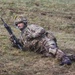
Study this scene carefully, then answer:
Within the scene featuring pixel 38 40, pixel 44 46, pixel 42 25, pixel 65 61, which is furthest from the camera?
pixel 42 25

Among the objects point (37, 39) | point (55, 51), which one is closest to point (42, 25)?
point (37, 39)

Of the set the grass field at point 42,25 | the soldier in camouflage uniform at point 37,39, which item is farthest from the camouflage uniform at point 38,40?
the grass field at point 42,25

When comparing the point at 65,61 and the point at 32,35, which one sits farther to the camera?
the point at 32,35

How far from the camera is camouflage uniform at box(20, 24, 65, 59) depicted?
927 cm

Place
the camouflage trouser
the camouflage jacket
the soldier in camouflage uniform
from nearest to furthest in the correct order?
1. the camouflage trouser
2. the soldier in camouflage uniform
3. the camouflage jacket

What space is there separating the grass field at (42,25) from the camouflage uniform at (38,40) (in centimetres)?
18

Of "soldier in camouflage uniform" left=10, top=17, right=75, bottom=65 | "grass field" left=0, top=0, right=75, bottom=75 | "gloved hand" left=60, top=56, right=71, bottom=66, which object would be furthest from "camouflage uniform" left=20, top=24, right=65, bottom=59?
"gloved hand" left=60, top=56, right=71, bottom=66

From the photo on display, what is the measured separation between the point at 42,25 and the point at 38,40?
5.49 meters

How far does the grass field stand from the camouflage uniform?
18 cm

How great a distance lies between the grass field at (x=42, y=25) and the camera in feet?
27.1

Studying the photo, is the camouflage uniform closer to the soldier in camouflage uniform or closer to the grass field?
the soldier in camouflage uniform

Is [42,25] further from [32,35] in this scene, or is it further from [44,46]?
[44,46]

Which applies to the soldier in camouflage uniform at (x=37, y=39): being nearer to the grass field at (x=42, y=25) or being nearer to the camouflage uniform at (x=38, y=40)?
the camouflage uniform at (x=38, y=40)

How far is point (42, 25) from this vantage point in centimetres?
1491
